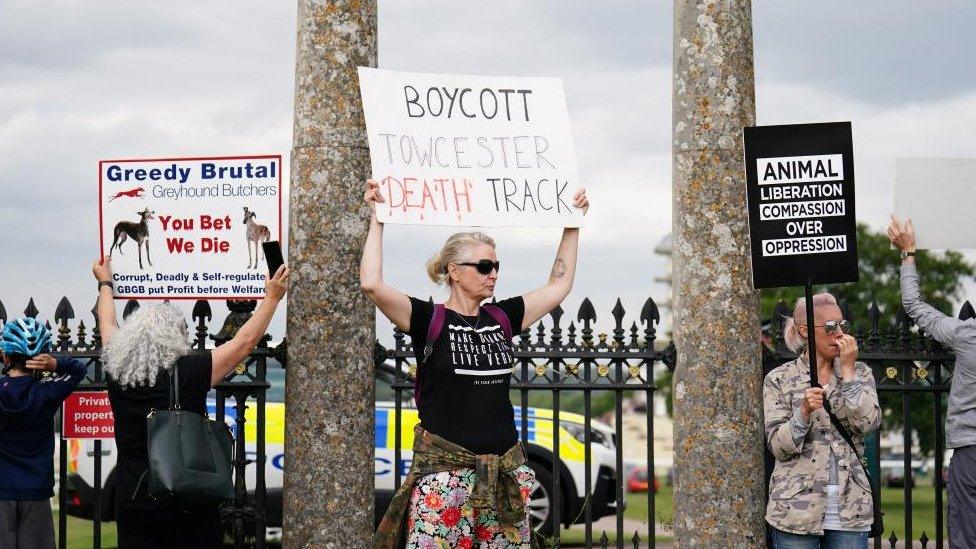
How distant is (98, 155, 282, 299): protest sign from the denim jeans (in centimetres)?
295

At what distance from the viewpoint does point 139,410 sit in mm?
5793

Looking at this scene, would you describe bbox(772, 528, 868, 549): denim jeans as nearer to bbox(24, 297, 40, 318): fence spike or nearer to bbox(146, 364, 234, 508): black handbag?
bbox(146, 364, 234, 508): black handbag

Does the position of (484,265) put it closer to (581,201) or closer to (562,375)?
(581,201)

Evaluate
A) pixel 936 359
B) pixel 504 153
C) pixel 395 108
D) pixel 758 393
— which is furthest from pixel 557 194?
pixel 936 359

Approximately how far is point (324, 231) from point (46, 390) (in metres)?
1.61

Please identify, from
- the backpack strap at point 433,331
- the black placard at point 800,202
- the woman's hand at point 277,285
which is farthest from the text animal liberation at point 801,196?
the woman's hand at point 277,285

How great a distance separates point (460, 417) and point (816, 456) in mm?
1972

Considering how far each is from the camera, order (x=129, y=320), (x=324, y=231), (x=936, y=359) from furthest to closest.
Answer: (x=936, y=359) → (x=324, y=231) → (x=129, y=320)

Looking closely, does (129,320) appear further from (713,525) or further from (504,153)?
(713,525)

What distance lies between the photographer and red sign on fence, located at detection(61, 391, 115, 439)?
7422mm

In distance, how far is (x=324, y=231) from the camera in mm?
6766

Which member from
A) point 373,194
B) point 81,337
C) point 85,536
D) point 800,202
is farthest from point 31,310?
point 85,536

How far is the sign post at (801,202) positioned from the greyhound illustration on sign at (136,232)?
125 inches

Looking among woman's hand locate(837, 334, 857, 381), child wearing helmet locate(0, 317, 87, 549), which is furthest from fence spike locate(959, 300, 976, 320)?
child wearing helmet locate(0, 317, 87, 549)
